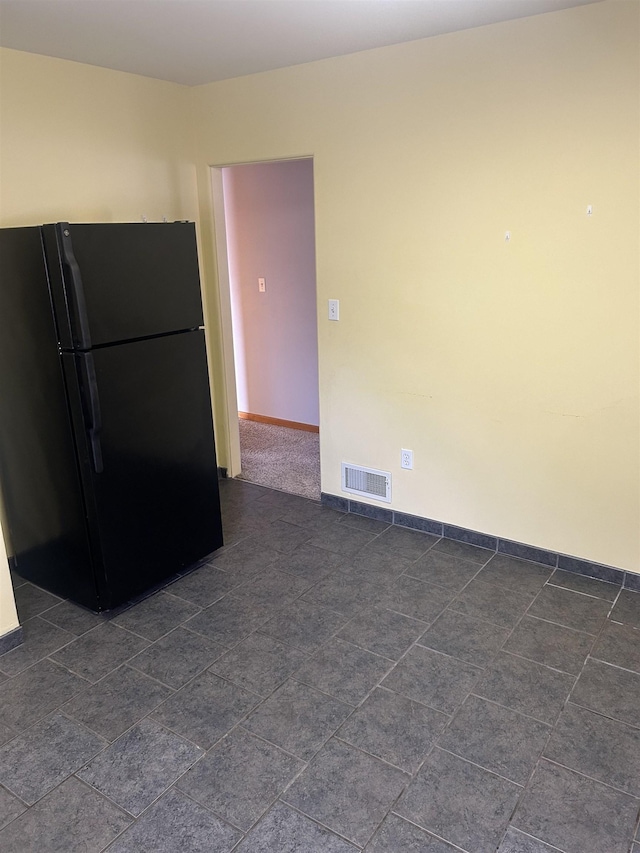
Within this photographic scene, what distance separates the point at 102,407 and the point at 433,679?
5.52ft

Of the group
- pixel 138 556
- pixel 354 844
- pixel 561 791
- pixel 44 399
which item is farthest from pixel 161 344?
pixel 561 791

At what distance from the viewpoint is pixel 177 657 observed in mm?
2510

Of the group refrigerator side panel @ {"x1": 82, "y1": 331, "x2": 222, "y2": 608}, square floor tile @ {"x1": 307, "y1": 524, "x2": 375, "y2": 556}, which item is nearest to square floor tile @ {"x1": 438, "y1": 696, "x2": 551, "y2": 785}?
square floor tile @ {"x1": 307, "y1": 524, "x2": 375, "y2": 556}

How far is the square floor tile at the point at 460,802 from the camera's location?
176cm

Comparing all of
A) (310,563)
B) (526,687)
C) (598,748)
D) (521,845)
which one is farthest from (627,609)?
(310,563)

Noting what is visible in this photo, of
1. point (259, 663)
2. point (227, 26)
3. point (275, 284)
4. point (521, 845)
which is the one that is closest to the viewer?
point (521, 845)

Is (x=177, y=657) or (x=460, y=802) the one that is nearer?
(x=460, y=802)

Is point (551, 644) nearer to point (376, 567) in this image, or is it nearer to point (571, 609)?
point (571, 609)

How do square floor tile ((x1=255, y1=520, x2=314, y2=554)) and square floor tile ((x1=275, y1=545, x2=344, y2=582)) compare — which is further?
square floor tile ((x1=255, y1=520, x2=314, y2=554))

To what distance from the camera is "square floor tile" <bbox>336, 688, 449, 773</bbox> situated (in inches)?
79.8

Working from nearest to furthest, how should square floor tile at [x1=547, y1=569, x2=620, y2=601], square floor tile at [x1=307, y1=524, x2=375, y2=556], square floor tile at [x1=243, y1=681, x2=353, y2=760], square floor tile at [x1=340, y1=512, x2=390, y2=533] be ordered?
square floor tile at [x1=243, y1=681, x2=353, y2=760] < square floor tile at [x1=547, y1=569, x2=620, y2=601] < square floor tile at [x1=307, y1=524, x2=375, y2=556] < square floor tile at [x1=340, y1=512, x2=390, y2=533]

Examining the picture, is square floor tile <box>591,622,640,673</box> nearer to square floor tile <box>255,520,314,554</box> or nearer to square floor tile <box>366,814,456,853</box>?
square floor tile <box>366,814,456,853</box>

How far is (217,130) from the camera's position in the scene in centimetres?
366

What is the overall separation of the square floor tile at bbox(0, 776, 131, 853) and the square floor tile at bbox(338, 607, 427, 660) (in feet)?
3.55
